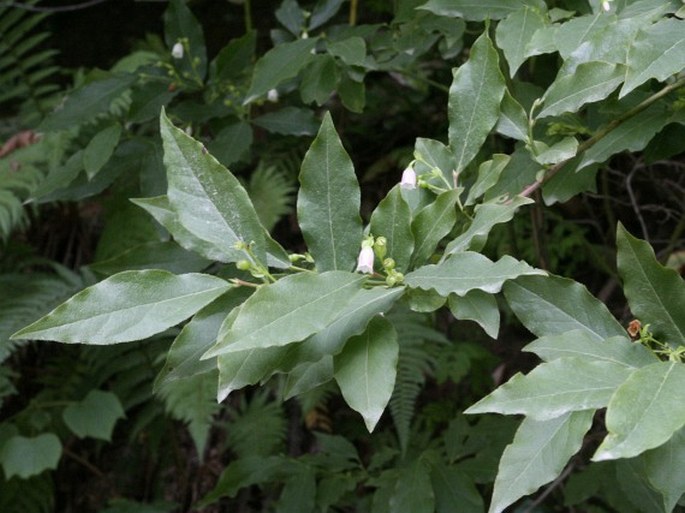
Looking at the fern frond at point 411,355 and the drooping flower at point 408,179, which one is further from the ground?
the drooping flower at point 408,179

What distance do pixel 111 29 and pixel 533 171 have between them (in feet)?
8.69

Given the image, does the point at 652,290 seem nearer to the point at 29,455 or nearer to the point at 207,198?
the point at 207,198

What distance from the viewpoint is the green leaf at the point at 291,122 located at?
1645 millimetres

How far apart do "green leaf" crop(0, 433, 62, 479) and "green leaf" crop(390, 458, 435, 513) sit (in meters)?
0.89

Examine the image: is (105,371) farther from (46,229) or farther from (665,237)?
(665,237)

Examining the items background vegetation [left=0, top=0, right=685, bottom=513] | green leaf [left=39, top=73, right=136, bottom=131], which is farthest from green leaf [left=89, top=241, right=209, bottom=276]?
green leaf [left=39, top=73, right=136, bottom=131]

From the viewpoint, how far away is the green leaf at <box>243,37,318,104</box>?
4.16 ft

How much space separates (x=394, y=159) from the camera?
273 centimetres

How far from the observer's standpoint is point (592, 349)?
2.43 feet

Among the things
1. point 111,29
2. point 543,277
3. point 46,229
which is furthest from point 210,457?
point 543,277

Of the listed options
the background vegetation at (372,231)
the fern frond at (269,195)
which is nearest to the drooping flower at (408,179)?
the background vegetation at (372,231)

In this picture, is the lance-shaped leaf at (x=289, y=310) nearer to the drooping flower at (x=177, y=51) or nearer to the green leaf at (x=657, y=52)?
the green leaf at (x=657, y=52)

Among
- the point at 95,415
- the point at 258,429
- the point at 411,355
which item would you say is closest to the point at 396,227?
the point at 95,415

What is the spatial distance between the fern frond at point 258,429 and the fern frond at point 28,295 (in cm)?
60
